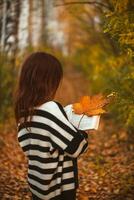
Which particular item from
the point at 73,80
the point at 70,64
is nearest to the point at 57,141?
the point at 73,80

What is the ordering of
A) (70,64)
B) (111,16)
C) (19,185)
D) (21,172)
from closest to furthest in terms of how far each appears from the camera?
(111,16), (19,185), (21,172), (70,64)

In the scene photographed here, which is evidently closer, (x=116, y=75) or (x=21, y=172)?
(x=21, y=172)

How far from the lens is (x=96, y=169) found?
7.55 metres

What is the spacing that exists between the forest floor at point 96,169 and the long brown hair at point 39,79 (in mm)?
2292

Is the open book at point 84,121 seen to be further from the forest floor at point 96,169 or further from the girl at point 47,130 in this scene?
the forest floor at point 96,169

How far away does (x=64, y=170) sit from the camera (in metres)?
3.99

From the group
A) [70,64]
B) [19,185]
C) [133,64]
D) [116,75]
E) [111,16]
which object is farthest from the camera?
[70,64]

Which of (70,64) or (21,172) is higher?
(70,64)

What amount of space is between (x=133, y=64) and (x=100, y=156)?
286 centimetres

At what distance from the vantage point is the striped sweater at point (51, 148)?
3.87 metres

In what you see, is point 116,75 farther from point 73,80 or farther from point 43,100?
point 73,80

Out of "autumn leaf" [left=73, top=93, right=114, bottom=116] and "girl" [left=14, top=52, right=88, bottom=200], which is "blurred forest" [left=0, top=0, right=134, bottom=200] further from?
"girl" [left=14, top=52, right=88, bottom=200]

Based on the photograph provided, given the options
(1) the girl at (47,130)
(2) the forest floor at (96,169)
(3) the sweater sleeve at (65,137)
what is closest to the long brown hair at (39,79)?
(1) the girl at (47,130)

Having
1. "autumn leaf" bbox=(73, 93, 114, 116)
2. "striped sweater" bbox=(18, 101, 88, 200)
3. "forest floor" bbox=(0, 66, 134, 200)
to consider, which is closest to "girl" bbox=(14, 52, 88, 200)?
"striped sweater" bbox=(18, 101, 88, 200)
